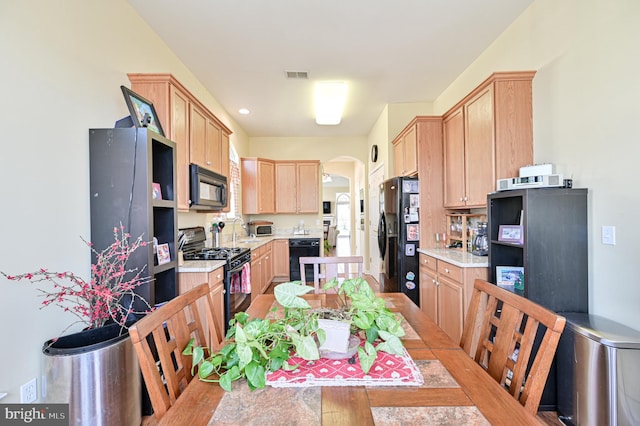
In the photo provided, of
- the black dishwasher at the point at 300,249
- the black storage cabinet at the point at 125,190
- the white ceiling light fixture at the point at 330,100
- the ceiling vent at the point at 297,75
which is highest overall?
the ceiling vent at the point at 297,75

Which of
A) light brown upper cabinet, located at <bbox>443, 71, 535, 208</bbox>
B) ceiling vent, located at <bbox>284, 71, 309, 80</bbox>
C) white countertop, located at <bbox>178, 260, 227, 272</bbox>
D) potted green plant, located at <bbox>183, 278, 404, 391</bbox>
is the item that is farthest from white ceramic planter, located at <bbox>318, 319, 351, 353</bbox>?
ceiling vent, located at <bbox>284, 71, 309, 80</bbox>

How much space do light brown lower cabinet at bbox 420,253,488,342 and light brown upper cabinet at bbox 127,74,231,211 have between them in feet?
8.24

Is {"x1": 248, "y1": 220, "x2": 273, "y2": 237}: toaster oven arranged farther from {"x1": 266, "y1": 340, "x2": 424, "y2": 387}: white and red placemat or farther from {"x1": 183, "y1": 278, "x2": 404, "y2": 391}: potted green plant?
{"x1": 266, "y1": 340, "x2": 424, "y2": 387}: white and red placemat

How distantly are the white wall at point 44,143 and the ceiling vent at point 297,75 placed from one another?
169 cm

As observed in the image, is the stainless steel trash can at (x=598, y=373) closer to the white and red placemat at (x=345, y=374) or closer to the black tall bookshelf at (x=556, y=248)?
the black tall bookshelf at (x=556, y=248)

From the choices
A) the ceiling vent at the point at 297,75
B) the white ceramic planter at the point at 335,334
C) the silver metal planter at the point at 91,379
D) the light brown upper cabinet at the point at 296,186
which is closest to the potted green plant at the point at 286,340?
the white ceramic planter at the point at 335,334

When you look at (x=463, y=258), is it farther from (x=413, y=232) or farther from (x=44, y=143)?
(x=44, y=143)

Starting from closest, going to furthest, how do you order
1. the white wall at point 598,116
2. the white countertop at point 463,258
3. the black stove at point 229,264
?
the white wall at point 598,116
the white countertop at point 463,258
the black stove at point 229,264

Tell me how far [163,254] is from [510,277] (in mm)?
2689

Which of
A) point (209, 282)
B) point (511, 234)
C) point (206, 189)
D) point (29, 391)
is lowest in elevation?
point (29, 391)

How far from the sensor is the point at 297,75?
339 centimetres

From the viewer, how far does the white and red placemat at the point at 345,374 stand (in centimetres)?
85

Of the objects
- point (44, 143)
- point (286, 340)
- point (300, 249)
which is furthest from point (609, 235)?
point (300, 249)

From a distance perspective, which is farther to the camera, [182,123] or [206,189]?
[206,189]
